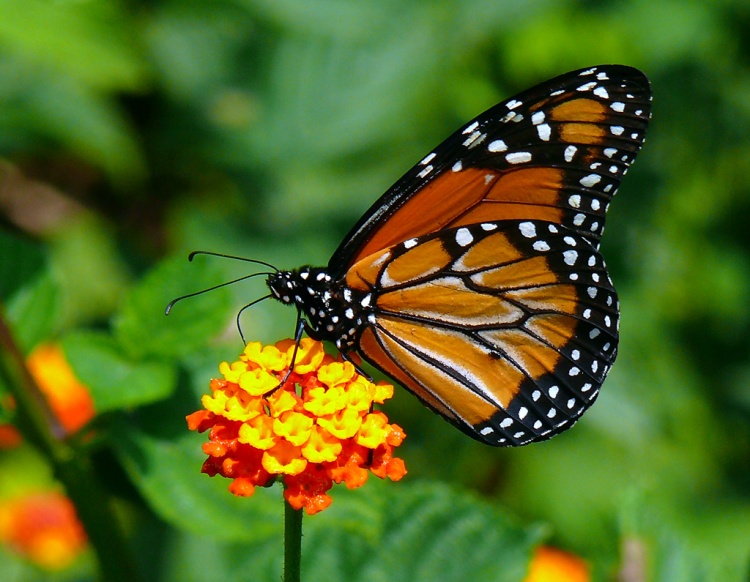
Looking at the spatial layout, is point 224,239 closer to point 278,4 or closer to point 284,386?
point 278,4

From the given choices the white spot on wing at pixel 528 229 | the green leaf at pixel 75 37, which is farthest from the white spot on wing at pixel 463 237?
the green leaf at pixel 75 37

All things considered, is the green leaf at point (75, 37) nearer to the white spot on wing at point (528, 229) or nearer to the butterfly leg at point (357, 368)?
the butterfly leg at point (357, 368)

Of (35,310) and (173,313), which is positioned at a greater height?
(173,313)

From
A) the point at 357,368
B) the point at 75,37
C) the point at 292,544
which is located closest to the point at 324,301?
the point at 357,368

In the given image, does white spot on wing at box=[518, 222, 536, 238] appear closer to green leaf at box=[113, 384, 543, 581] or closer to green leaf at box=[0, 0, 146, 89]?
green leaf at box=[113, 384, 543, 581]

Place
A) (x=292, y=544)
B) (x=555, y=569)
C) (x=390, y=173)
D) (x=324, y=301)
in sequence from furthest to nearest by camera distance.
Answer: (x=390, y=173) → (x=555, y=569) → (x=324, y=301) → (x=292, y=544)

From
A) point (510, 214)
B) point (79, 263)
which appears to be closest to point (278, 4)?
point (79, 263)

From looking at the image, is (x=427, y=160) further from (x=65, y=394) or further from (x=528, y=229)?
(x=65, y=394)
